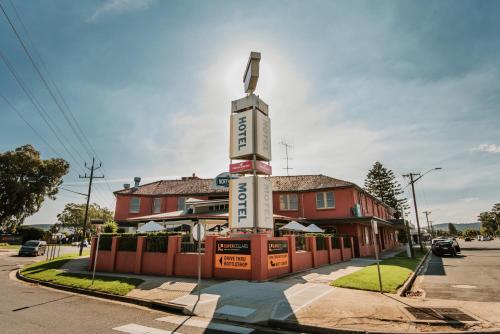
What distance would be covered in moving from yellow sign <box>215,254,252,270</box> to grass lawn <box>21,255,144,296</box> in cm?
369

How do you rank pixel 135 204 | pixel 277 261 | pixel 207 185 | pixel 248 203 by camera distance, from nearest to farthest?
pixel 277 261 → pixel 248 203 → pixel 135 204 → pixel 207 185

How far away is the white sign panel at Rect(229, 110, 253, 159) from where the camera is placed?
14914 mm

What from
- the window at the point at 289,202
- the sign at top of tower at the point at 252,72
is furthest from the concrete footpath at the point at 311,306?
the window at the point at 289,202

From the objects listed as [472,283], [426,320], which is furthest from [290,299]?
[472,283]

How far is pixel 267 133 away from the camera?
1574 centimetres

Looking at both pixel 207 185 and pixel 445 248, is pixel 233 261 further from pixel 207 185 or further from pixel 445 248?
pixel 445 248

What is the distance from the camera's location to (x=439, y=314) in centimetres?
712

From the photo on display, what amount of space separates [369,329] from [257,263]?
6683 millimetres

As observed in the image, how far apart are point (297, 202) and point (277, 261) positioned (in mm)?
16265

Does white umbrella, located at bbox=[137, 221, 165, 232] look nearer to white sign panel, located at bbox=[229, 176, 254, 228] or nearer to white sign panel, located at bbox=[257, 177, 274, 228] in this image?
white sign panel, located at bbox=[229, 176, 254, 228]

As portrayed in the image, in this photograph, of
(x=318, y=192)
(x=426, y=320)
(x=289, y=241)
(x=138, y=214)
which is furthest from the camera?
(x=138, y=214)

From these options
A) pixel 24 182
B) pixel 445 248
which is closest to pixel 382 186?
pixel 445 248

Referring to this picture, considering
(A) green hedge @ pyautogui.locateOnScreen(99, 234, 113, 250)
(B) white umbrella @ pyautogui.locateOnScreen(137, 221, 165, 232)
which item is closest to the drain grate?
(B) white umbrella @ pyautogui.locateOnScreen(137, 221, 165, 232)

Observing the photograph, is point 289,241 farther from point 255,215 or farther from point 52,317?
point 52,317
